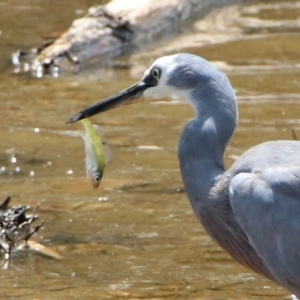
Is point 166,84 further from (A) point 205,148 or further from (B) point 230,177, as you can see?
(B) point 230,177

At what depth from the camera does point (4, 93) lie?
31.9ft

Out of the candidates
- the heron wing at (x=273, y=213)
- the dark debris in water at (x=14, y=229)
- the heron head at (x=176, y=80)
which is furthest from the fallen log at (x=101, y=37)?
the heron wing at (x=273, y=213)

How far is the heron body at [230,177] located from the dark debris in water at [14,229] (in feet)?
3.49

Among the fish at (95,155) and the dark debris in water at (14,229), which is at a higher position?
the fish at (95,155)

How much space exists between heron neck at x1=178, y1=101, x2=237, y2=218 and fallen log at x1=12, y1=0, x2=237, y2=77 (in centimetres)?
560

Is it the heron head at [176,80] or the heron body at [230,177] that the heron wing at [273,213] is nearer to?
the heron body at [230,177]

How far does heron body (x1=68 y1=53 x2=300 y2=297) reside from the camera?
4754mm

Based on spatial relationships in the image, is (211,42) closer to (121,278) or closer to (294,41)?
(294,41)

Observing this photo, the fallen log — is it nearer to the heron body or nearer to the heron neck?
the heron body

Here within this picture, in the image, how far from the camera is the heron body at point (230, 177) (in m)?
4.75

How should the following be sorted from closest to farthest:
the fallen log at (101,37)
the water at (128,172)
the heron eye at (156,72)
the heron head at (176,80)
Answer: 1. the heron head at (176,80)
2. the heron eye at (156,72)
3. the water at (128,172)
4. the fallen log at (101,37)

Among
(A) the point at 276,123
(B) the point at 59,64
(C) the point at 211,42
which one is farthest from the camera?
(C) the point at 211,42

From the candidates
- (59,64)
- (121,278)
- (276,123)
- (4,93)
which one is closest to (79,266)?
(121,278)

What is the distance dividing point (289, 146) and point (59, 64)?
5.94 m
